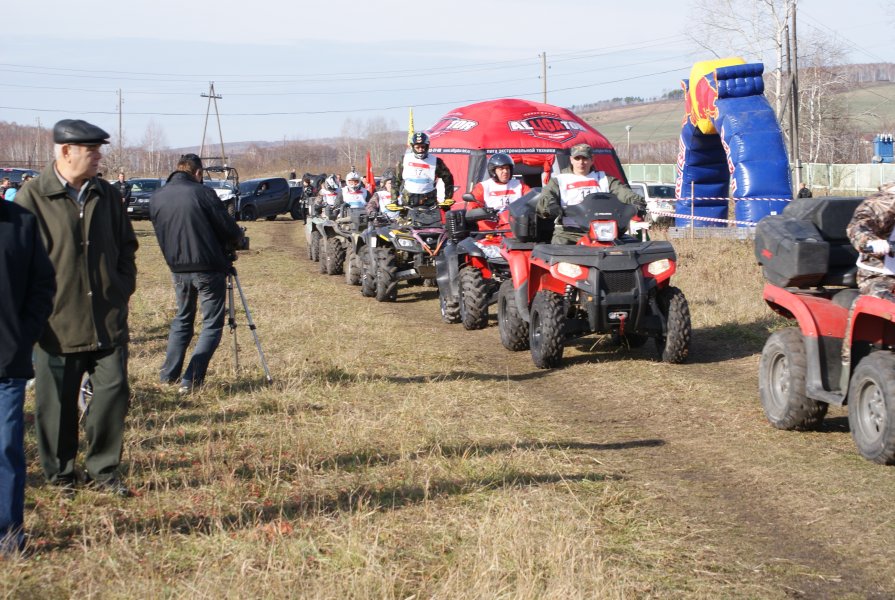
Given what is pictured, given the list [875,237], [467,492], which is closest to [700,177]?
[875,237]

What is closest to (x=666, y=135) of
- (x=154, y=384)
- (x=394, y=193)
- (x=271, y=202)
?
(x=271, y=202)

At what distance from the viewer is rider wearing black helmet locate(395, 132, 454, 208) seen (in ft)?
48.3

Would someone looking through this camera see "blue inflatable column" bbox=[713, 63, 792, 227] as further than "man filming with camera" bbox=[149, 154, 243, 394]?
Yes

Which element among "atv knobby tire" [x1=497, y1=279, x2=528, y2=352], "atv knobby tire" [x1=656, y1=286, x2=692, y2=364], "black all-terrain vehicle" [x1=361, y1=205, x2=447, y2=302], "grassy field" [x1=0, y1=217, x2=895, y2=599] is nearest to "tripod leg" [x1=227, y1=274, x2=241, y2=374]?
"grassy field" [x1=0, y1=217, x2=895, y2=599]

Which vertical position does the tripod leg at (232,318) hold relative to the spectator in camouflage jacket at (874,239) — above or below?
below

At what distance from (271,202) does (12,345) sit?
3589cm

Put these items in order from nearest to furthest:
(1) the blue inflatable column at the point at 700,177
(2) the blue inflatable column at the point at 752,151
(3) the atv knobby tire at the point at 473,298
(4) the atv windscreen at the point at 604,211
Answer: (4) the atv windscreen at the point at 604,211 → (3) the atv knobby tire at the point at 473,298 → (2) the blue inflatable column at the point at 752,151 → (1) the blue inflatable column at the point at 700,177

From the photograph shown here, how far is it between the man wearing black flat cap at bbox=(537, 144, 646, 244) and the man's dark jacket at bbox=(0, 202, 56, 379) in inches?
238

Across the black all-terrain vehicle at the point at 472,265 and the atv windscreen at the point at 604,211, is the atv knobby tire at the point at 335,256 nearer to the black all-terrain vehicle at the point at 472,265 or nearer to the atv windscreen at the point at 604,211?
the black all-terrain vehicle at the point at 472,265

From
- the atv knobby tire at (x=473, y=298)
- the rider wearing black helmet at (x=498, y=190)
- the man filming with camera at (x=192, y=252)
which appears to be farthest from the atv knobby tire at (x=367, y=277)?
the man filming with camera at (x=192, y=252)

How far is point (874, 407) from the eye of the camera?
6.36 metres

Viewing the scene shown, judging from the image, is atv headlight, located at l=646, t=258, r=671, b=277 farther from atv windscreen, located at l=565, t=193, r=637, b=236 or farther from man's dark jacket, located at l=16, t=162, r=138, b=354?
man's dark jacket, located at l=16, t=162, r=138, b=354

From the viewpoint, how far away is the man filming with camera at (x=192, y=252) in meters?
8.39

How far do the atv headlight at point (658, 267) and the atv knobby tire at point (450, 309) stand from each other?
3591mm
